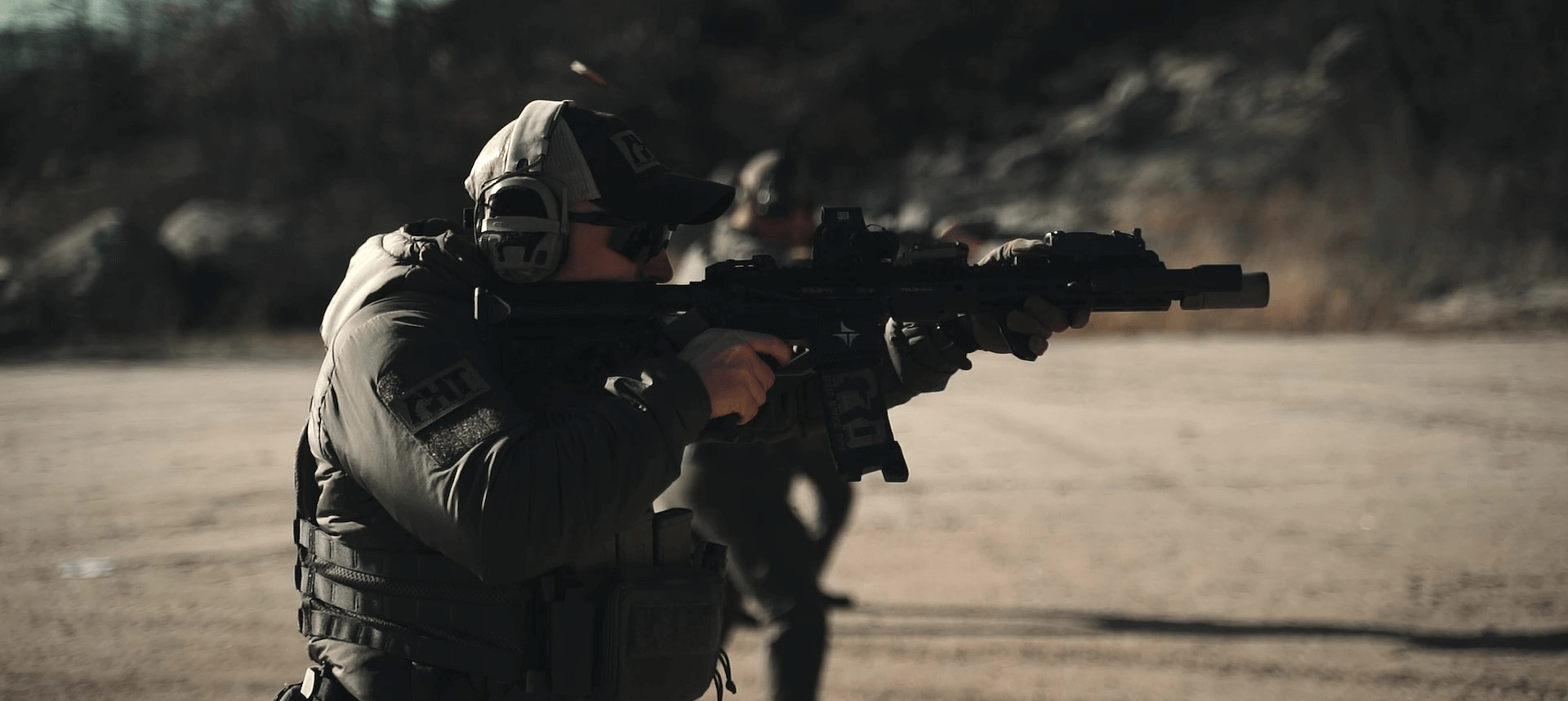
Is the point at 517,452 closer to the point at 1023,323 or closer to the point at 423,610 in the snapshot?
the point at 423,610

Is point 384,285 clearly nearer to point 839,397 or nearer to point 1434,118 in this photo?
point 839,397

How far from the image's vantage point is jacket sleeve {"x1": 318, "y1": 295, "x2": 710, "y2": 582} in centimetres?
199

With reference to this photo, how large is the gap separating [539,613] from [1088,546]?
4.72 metres

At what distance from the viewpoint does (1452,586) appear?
18.7 ft

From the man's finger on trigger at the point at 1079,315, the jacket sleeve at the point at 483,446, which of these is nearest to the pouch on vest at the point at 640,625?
the jacket sleeve at the point at 483,446

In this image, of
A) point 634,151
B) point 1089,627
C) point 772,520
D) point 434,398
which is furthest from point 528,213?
point 1089,627

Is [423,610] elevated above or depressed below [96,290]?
below

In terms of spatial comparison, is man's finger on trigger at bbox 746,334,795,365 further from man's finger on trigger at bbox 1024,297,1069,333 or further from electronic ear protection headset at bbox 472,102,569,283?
man's finger on trigger at bbox 1024,297,1069,333

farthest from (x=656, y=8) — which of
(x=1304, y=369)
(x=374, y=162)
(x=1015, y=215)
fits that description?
(x=1304, y=369)

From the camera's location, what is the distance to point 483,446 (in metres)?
2.00

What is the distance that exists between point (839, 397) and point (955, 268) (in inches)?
15.1

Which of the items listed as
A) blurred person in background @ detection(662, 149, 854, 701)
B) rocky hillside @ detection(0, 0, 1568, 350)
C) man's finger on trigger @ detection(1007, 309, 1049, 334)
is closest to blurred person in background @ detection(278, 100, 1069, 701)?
man's finger on trigger @ detection(1007, 309, 1049, 334)

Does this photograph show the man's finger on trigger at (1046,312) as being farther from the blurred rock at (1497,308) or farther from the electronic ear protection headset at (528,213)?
the blurred rock at (1497,308)

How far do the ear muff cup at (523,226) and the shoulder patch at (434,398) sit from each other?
1.05 ft
